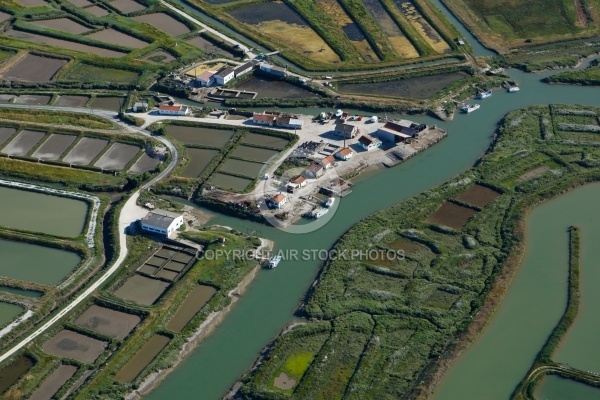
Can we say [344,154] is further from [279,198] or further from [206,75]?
[206,75]

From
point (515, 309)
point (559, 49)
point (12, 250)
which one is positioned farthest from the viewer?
point (559, 49)

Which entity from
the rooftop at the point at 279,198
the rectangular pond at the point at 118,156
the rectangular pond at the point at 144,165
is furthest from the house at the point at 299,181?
the rectangular pond at the point at 118,156

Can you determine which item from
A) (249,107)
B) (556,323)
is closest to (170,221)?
(249,107)

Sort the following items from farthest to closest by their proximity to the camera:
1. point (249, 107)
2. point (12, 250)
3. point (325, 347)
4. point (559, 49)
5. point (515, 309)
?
point (559, 49)
point (249, 107)
point (12, 250)
point (515, 309)
point (325, 347)

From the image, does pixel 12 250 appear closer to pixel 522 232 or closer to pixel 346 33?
pixel 522 232

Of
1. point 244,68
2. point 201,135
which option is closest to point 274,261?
point 201,135

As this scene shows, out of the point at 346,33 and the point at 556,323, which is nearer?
the point at 556,323

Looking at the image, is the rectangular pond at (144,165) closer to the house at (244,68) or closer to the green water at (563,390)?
the house at (244,68)
